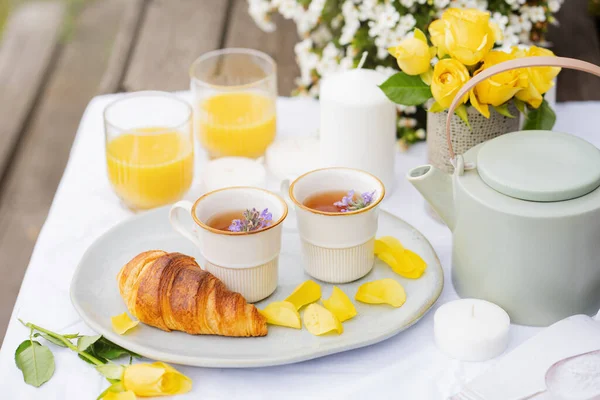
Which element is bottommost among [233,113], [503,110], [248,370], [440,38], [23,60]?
[23,60]

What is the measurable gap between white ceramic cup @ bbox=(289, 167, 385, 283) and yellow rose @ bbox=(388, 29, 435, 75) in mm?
206

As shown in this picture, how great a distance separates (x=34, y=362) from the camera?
1076 millimetres

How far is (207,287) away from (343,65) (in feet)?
2.41

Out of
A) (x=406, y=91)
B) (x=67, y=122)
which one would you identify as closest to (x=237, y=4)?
(x=67, y=122)

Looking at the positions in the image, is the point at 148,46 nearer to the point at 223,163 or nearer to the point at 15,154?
the point at 15,154

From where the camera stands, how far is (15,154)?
2324 millimetres

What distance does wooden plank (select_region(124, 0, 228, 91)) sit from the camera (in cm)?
205

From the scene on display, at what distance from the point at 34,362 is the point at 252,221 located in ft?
1.18

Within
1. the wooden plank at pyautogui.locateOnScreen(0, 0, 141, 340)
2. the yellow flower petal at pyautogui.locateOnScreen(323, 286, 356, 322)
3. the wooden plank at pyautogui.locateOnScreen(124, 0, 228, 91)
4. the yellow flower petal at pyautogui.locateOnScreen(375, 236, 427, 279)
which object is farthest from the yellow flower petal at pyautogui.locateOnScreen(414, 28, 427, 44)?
the wooden plank at pyautogui.locateOnScreen(0, 0, 141, 340)

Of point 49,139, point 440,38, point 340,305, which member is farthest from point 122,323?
point 49,139

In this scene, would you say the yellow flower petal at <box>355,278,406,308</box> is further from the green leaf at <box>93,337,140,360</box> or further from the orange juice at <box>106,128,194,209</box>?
the orange juice at <box>106,128,194,209</box>

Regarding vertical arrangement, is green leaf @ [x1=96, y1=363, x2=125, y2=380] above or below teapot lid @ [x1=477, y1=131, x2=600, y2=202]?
below

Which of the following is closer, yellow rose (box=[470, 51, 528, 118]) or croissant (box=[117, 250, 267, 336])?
croissant (box=[117, 250, 267, 336])

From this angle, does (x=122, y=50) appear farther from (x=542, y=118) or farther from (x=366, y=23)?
(x=542, y=118)
